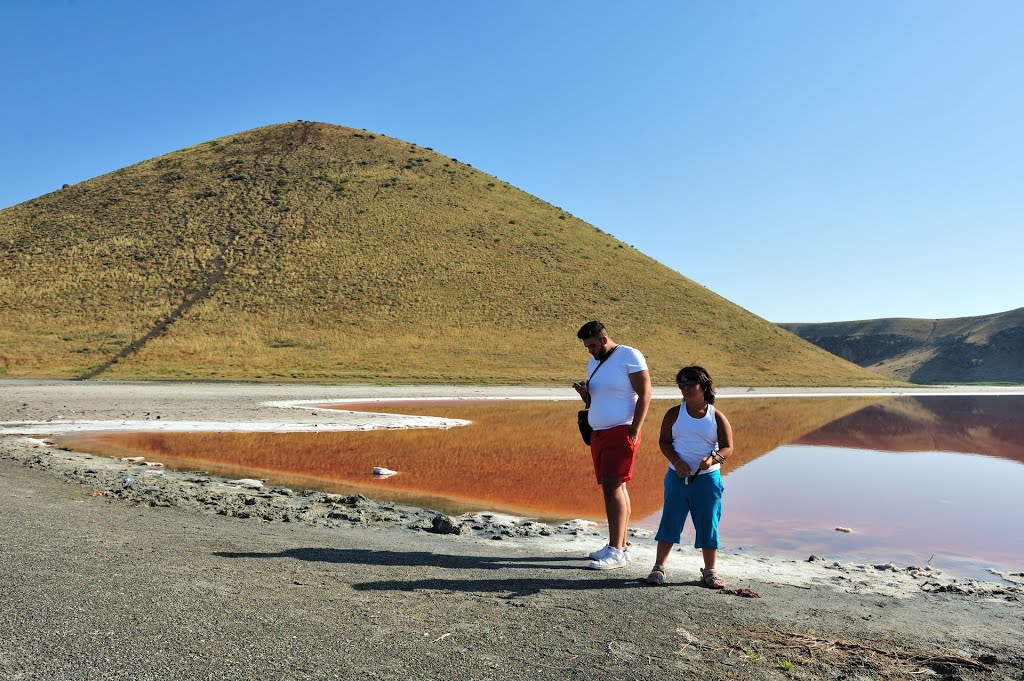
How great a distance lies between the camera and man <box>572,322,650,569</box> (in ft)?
21.6

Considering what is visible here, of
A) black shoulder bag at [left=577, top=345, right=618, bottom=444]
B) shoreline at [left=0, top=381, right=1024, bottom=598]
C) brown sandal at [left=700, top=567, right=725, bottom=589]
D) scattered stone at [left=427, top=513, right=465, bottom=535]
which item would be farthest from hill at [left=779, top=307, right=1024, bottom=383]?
brown sandal at [left=700, top=567, right=725, bottom=589]

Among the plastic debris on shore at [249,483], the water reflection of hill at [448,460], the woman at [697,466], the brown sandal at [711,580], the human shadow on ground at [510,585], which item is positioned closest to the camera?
the human shadow on ground at [510,585]

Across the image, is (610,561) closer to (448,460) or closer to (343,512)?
(343,512)

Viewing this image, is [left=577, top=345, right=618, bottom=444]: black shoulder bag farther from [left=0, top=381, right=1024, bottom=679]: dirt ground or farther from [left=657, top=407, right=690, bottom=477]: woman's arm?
[left=0, top=381, right=1024, bottom=679]: dirt ground

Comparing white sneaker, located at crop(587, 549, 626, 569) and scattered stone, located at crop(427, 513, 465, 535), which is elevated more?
white sneaker, located at crop(587, 549, 626, 569)

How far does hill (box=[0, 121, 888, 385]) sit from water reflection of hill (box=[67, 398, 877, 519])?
32.2m

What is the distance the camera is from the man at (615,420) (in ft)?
21.6

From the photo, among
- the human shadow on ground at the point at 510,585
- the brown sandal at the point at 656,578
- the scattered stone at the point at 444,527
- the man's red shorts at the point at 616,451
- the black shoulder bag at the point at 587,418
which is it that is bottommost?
the scattered stone at the point at 444,527

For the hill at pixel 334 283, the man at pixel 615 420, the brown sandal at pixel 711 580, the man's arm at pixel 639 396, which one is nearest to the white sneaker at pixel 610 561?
the man at pixel 615 420

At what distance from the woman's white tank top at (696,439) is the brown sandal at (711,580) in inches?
30.9

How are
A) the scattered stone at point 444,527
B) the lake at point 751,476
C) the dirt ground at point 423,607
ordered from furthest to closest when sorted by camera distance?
the lake at point 751,476
the scattered stone at point 444,527
the dirt ground at point 423,607

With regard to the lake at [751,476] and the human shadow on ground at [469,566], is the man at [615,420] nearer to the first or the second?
the human shadow on ground at [469,566]

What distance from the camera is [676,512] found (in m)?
6.35

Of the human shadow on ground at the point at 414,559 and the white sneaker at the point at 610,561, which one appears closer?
the human shadow on ground at the point at 414,559
